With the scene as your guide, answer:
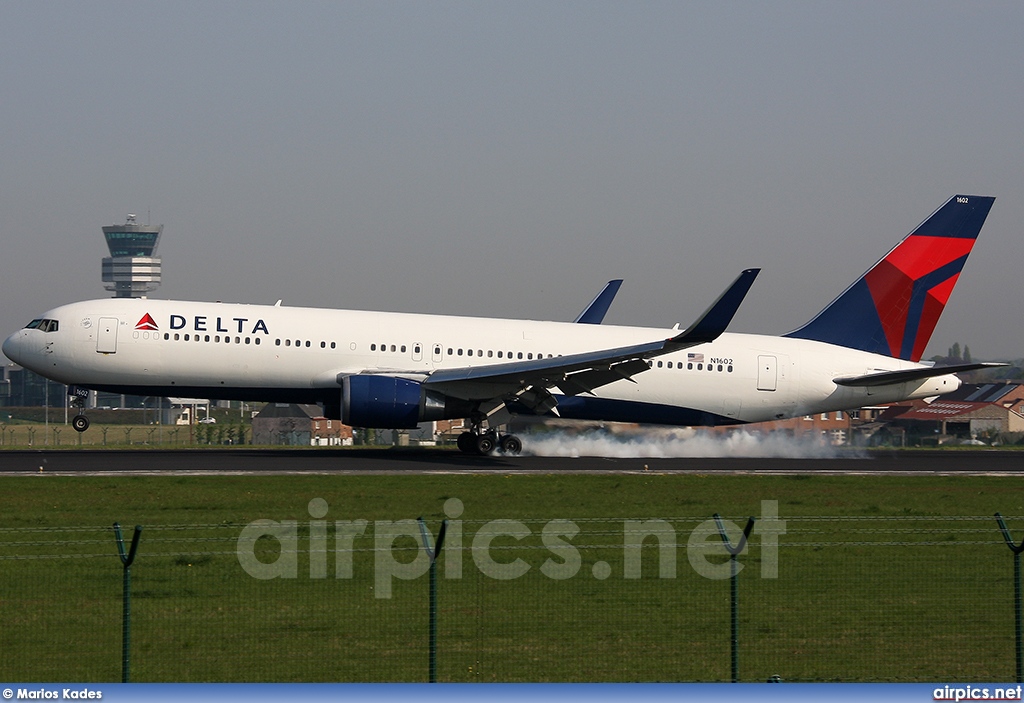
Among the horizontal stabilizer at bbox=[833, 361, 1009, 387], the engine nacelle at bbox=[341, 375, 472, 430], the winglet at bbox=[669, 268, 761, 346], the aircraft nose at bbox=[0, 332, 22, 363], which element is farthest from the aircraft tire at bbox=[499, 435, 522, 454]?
the aircraft nose at bbox=[0, 332, 22, 363]

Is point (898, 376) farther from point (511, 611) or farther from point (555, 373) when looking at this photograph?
point (511, 611)

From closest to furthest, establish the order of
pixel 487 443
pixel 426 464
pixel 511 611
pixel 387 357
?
pixel 511 611 → pixel 426 464 → pixel 387 357 → pixel 487 443

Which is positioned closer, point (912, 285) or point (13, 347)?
point (13, 347)

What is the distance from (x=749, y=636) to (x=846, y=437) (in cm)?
4020

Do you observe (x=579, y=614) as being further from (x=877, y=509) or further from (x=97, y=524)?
(x=877, y=509)

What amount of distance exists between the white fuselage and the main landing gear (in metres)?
1.83

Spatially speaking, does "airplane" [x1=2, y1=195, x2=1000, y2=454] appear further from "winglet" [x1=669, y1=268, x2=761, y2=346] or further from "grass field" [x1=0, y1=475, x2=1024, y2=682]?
"grass field" [x1=0, y1=475, x2=1024, y2=682]

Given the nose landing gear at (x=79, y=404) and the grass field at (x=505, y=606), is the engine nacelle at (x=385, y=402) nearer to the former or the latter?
the nose landing gear at (x=79, y=404)

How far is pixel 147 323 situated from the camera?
1380 inches

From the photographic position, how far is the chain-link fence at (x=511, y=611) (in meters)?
11.6

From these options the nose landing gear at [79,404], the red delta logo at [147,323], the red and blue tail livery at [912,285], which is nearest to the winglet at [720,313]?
the red and blue tail livery at [912,285]

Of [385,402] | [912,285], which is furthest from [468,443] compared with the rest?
[912,285]

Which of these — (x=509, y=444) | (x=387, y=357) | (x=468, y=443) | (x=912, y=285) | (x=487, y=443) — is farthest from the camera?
(x=912, y=285)

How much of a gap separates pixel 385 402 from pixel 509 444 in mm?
5003
